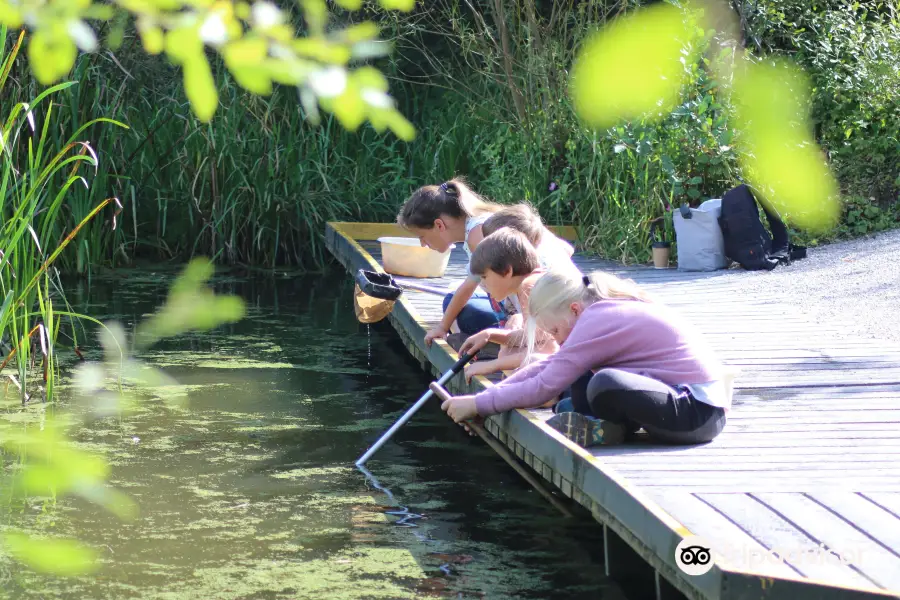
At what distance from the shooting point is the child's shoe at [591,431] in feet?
12.4

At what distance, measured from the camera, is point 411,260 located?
25.5 feet

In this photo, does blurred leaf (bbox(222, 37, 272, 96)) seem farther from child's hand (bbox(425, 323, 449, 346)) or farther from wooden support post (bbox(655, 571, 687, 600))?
child's hand (bbox(425, 323, 449, 346))

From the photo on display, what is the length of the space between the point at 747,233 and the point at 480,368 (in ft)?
12.7

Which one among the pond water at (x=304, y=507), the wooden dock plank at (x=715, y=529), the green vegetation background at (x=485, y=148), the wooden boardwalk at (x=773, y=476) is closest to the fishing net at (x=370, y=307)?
the pond water at (x=304, y=507)

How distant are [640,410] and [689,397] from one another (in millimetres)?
187

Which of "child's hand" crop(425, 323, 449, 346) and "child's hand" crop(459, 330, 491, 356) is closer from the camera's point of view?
"child's hand" crop(459, 330, 491, 356)

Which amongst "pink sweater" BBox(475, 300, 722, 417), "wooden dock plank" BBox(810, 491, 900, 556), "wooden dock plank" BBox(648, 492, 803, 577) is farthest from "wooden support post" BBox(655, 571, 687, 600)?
"pink sweater" BBox(475, 300, 722, 417)

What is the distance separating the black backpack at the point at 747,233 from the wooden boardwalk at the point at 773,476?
2306 millimetres

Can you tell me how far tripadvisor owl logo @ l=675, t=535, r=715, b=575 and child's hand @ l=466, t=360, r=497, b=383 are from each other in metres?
1.94

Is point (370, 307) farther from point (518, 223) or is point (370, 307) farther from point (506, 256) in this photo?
point (506, 256)

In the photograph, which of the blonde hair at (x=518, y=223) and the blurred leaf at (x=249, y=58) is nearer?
the blurred leaf at (x=249, y=58)

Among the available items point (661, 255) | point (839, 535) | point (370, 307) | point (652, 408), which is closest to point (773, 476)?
point (652, 408)

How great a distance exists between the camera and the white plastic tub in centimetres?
768

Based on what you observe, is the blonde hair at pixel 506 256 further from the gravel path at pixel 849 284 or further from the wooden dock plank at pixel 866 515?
the gravel path at pixel 849 284
